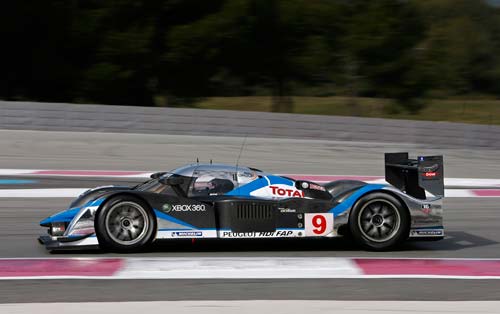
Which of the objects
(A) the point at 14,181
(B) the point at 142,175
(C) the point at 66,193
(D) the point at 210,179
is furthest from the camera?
(B) the point at 142,175

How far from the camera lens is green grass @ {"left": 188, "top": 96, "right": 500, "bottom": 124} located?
27312mm

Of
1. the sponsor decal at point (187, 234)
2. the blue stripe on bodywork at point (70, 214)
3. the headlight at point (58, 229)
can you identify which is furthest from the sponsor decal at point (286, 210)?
the headlight at point (58, 229)

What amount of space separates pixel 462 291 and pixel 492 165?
1186 cm

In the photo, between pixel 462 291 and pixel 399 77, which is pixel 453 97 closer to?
pixel 399 77

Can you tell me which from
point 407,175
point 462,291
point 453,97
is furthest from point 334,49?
point 462,291

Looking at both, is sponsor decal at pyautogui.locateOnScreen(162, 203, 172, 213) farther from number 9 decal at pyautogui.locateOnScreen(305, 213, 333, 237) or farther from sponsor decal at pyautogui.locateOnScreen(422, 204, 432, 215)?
sponsor decal at pyautogui.locateOnScreen(422, 204, 432, 215)

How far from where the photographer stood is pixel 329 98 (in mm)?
28141

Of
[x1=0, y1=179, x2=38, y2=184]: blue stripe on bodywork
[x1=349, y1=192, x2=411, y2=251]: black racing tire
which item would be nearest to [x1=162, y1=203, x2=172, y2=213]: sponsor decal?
[x1=349, y1=192, x2=411, y2=251]: black racing tire

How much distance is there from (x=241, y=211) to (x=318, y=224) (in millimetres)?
749

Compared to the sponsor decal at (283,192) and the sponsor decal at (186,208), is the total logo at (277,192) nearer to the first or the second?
the sponsor decal at (283,192)

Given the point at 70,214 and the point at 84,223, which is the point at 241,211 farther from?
the point at 70,214

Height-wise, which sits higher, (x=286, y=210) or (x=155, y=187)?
(x=155, y=187)

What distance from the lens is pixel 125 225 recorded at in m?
7.27

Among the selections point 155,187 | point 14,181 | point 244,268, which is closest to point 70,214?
point 155,187
